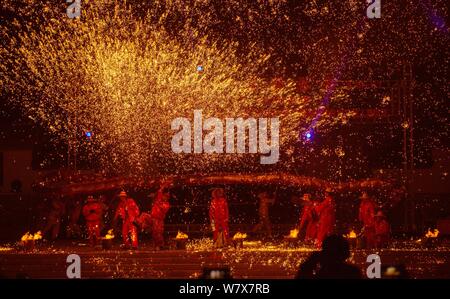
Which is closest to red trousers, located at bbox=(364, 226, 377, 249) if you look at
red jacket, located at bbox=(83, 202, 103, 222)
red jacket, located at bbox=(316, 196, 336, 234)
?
red jacket, located at bbox=(316, 196, 336, 234)

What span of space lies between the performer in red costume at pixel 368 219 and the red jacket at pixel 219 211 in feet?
10.3

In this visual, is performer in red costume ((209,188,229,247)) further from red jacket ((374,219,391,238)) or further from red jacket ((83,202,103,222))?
red jacket ((374,219,391,238))

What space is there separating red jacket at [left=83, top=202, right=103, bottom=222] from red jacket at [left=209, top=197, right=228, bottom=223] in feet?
9.13

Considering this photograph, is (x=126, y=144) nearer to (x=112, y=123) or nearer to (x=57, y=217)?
(x=112, y=123)

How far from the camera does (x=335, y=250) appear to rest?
519 centimetres

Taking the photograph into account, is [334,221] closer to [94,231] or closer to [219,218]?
[219,218]

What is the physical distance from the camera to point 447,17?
21.0 metres

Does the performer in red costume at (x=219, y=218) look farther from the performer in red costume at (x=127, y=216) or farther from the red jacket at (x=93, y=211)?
the red jacket at (x=93, y=211)

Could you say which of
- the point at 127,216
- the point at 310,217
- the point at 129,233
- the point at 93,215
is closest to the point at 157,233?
the point at 129,233

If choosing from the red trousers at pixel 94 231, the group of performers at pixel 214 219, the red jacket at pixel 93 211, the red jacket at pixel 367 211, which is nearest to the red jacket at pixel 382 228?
the group of performers at pixel 214 219

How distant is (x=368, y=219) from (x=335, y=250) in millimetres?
10552

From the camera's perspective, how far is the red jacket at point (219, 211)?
15570 millimetres

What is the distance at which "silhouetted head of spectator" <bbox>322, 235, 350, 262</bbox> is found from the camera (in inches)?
204
